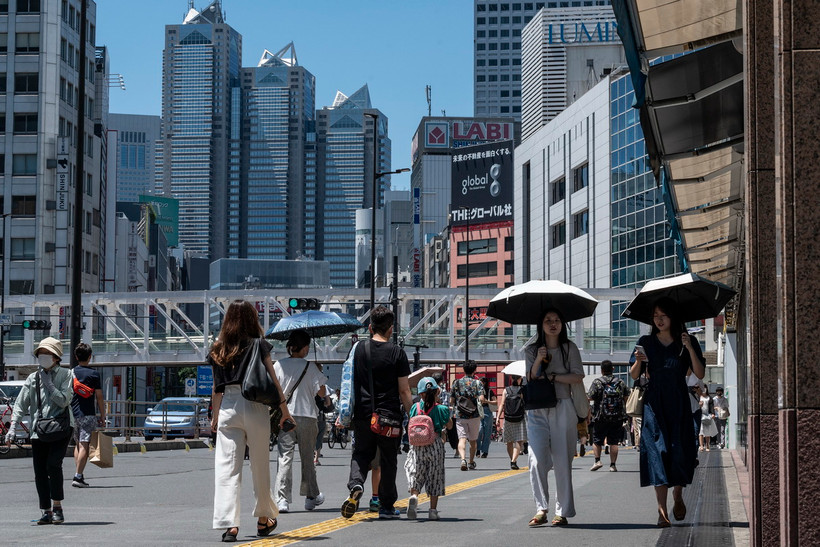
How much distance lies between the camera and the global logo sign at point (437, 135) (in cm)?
16100

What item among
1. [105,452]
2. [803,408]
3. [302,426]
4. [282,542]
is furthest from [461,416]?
[803,408]

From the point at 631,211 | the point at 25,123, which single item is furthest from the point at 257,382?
the point at 25,123

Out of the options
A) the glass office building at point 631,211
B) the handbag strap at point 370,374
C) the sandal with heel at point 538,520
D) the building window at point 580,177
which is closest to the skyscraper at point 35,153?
the building window at point 580,177

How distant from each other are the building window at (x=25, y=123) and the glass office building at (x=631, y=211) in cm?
3808

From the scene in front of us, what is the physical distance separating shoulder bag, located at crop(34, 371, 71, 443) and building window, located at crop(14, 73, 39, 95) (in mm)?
80377

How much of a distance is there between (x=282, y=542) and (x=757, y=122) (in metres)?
4.32

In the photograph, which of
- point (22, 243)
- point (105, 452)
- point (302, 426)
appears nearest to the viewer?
point (302, 426)

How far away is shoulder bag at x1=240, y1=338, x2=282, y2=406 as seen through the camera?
8680 millimetres

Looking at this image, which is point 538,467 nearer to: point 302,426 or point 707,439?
point 302,426

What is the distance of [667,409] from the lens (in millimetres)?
9344

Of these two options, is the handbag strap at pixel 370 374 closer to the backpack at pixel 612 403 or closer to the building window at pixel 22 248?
the backpack at pixel 612 403

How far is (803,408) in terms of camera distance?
415 centimetres

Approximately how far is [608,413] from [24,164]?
243 feet

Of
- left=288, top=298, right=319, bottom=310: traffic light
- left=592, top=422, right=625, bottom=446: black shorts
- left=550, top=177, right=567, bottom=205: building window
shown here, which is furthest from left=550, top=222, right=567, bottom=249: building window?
left=592, top=422, right=625, bottom=446: black shorts
